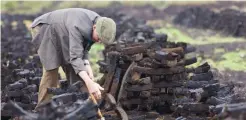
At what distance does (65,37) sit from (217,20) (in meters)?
17.9

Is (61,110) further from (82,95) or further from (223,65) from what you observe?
(223,65)

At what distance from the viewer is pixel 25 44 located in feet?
61.0

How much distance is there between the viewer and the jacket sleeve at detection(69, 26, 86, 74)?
8.21m

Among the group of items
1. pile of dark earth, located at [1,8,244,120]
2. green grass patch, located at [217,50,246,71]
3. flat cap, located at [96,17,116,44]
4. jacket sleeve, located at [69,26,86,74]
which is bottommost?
green grass patch, located at [217,50,246,71]

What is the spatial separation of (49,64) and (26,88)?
1347 millimetres

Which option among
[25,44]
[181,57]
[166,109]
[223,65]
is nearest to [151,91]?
[166,109]

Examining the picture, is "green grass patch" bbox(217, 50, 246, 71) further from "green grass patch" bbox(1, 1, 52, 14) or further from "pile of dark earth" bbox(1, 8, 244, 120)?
"green grass patch" bbox(1, 1, 52, 14)

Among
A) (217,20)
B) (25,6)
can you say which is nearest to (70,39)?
(217,20)

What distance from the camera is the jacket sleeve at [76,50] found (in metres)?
8.21

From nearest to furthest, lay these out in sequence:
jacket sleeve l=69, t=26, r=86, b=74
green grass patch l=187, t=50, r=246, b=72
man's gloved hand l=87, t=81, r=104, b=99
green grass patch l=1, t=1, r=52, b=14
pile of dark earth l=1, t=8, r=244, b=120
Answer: pile of dark earth l=1, t=8, r=244, b=120, man's gloved hand l=87, t=81, r=104, b=99, jacket sleeve l=69, t=26, r=86, b=74, green grass patch l=187, t=50, r=246, b=72, green grass patch l=1, t=1, r=52, b=14

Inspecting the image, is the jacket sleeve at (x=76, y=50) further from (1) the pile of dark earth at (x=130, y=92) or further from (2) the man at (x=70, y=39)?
(1) the pile of dark earth at (x=130, y=92)

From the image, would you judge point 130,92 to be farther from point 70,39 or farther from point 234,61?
point 234,61

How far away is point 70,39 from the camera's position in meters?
8.37

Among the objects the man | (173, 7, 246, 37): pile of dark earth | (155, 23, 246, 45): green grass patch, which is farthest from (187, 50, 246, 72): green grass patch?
the man
